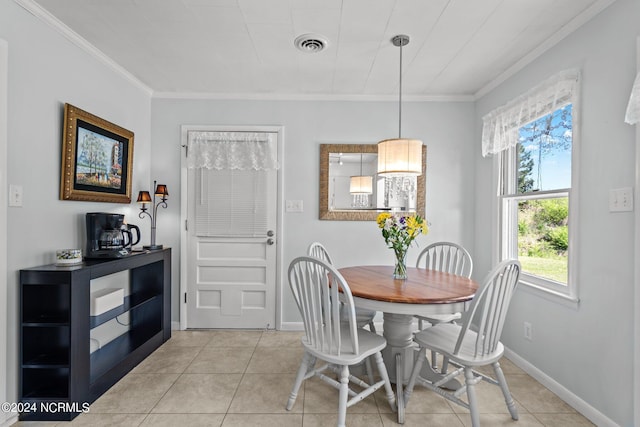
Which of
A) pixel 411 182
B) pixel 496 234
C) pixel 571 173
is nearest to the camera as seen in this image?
pixel 571 173

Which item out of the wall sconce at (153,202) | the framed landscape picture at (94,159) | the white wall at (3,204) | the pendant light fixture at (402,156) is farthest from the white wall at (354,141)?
the white wall at (3,204)

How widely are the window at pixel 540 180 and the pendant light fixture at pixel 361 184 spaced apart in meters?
1.13

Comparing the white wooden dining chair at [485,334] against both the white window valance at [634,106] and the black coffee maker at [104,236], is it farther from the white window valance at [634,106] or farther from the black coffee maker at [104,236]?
the black coffee maker at [104,236]

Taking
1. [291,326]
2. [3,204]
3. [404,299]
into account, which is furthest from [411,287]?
[3,204]

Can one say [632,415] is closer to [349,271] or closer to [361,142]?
[349,271]

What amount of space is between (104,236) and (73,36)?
4.54 ft

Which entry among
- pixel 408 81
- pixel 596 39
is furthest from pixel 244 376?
pixel 596 39

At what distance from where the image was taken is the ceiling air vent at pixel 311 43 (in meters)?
2.27

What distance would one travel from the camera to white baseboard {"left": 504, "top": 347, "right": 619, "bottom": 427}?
1863mm

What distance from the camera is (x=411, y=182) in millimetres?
3367

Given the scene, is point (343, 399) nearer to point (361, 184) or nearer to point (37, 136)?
point (361, 184)

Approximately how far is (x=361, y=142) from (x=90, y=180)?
238cm

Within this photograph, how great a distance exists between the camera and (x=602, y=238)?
6.18ft

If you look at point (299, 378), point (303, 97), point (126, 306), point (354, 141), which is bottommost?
point (299, 378)
